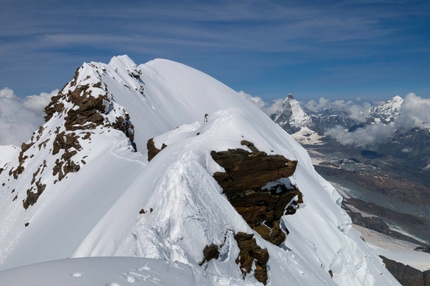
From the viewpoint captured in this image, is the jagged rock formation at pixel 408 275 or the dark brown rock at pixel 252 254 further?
the jagged rock formation at pixel 408 275

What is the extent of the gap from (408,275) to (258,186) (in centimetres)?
20415

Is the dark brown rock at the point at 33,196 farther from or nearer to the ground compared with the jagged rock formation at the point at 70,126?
nearer to the ground

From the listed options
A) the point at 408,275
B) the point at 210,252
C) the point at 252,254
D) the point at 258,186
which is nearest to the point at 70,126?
the point at 258,186

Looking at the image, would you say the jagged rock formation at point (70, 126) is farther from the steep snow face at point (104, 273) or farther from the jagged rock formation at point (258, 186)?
the steep snow face at point (104, 273)

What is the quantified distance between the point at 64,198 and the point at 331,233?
34768mm

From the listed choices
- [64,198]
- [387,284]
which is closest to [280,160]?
[64,198]

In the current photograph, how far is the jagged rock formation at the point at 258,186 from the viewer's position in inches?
709

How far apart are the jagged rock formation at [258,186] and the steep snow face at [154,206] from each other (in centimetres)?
59

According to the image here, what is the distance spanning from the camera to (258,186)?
1983cm

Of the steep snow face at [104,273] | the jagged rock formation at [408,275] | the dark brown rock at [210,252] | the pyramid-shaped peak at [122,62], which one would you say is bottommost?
the jagged rock formation at [408,275]

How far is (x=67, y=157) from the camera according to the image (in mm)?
39406

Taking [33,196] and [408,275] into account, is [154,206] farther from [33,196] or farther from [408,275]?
[408,275]

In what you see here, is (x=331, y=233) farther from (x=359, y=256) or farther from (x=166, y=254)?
(x=166, y=254)

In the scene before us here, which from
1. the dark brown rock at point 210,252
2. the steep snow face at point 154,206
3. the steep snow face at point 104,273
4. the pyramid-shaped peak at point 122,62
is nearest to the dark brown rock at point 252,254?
the steep snow face at point 154,206
